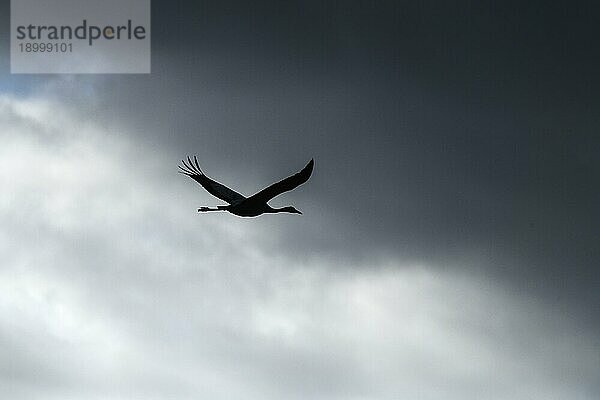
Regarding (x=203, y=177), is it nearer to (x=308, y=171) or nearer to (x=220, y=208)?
(x=220, y=208)

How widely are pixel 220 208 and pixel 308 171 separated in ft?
37.7

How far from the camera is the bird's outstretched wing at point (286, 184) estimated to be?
8456 cm

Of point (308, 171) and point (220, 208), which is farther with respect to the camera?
point (220, 208)

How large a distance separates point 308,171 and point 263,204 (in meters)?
10.0

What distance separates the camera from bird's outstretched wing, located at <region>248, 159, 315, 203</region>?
84.6 m

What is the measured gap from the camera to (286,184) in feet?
286

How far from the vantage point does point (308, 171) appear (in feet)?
277

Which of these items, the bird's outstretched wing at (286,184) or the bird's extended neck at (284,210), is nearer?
the bird's outstretched wing at (286,184)

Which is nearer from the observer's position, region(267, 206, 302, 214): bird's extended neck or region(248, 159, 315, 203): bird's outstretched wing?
region(248, 159, 315, 203): bird's outstretched wing

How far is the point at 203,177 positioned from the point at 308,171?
50.0ft

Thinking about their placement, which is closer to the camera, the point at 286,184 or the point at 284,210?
the point at 286,184

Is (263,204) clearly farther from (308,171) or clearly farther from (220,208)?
(308,171)

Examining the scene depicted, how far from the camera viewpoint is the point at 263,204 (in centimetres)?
9369

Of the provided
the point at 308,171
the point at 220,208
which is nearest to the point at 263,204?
the point at 220,208
